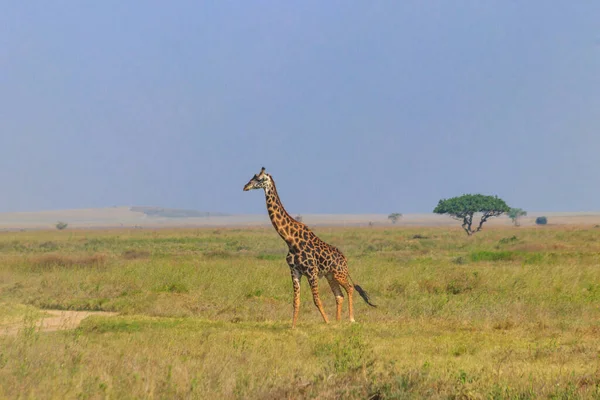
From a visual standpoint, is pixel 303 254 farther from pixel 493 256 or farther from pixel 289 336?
pixel 493 256

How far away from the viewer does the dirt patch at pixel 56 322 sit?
13.9 m

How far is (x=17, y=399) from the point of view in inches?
274

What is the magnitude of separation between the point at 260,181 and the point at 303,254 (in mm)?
1689

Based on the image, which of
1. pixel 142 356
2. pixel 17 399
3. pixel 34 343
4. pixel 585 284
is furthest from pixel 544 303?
pixel 17 399

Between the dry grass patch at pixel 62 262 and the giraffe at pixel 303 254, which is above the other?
the giraffe at pixel 303 254

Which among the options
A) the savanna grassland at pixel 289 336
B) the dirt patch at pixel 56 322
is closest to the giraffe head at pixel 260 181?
the savanna grassland at pixel 289 336

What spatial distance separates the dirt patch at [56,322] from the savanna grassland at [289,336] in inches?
10.0

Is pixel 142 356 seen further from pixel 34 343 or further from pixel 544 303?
pixel 544 303

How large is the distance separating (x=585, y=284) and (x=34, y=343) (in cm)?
1615

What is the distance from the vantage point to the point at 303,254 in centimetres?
1472

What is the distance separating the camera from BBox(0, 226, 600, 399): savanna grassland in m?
7.92

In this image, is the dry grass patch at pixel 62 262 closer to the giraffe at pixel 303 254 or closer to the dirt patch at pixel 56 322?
the dirt patch at pixel 56 322

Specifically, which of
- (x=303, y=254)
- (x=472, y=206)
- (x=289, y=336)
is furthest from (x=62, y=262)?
(x=472, y=206)

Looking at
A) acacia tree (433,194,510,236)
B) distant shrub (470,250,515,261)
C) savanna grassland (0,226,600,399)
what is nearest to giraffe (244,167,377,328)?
savanna grassland (0,226,600,399)
